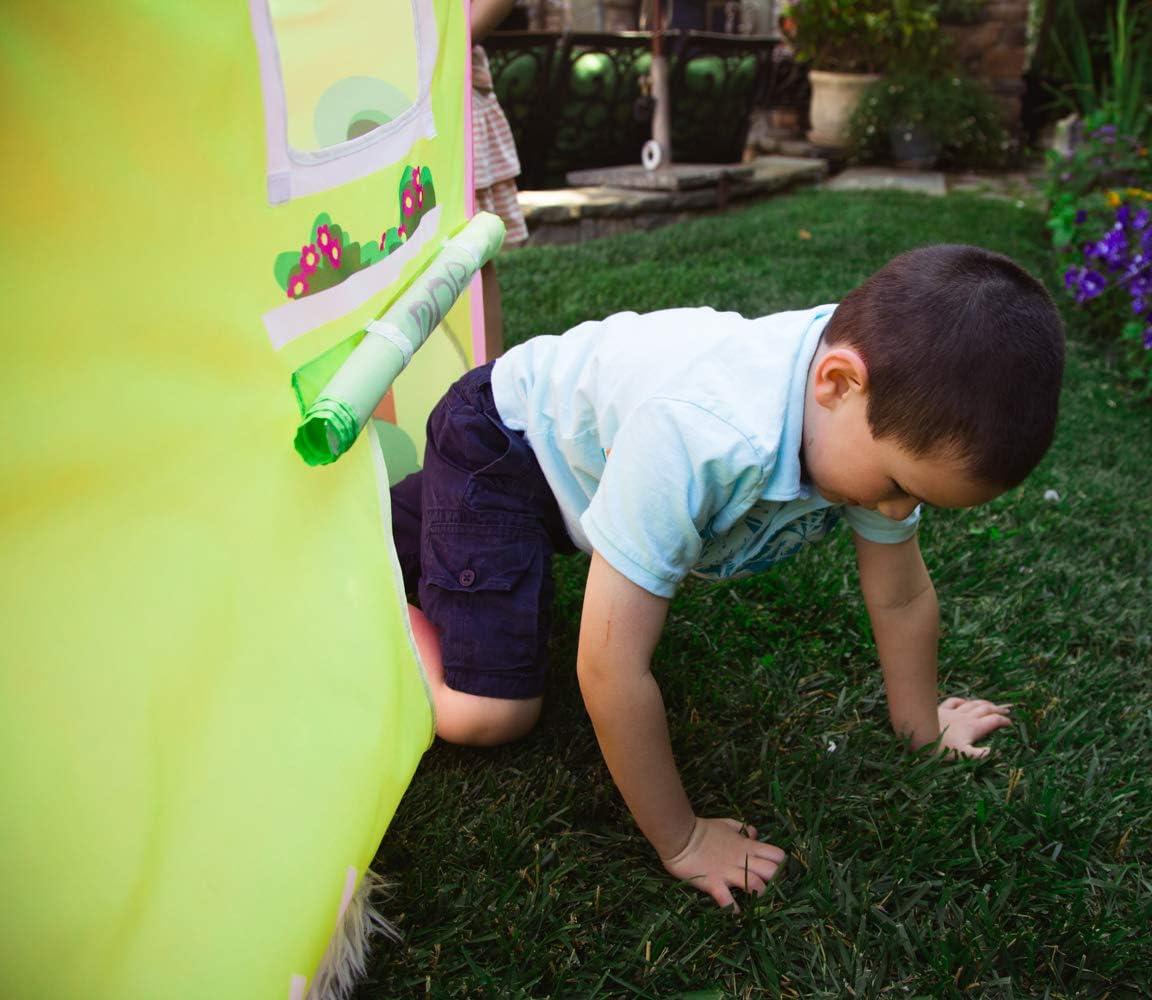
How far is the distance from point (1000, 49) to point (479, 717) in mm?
8754

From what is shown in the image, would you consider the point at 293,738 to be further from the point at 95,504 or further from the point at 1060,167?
the point at 1060,167

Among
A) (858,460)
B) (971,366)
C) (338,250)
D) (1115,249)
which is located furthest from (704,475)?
(1115,249)

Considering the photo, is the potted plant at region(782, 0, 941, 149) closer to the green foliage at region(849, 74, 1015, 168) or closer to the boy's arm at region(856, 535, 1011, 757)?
the green foliage at region(849, 74, 1015, 168)

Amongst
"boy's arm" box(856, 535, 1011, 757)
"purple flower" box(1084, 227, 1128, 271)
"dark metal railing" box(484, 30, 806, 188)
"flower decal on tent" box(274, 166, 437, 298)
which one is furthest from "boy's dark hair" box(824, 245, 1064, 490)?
"dark metal railing" box(484, 30, 806, 188)

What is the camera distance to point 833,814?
1348 millimetres

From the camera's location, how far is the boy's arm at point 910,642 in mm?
1394

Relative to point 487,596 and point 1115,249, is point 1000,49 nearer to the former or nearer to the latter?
point 1115,249

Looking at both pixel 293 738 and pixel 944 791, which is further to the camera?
pixel 944 791

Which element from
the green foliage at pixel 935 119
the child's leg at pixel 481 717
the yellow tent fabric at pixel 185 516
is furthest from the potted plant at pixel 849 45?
the yellow tent fabric at pixel 185 516

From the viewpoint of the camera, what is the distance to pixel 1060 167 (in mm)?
4883

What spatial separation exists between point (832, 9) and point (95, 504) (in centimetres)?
835

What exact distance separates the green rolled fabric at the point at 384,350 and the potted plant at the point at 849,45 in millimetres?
7457

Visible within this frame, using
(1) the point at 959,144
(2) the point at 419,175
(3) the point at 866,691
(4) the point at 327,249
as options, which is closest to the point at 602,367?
(2) the point at 419,175

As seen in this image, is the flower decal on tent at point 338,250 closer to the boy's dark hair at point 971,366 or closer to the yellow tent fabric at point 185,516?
the yellow tent fabric at point 185,516
